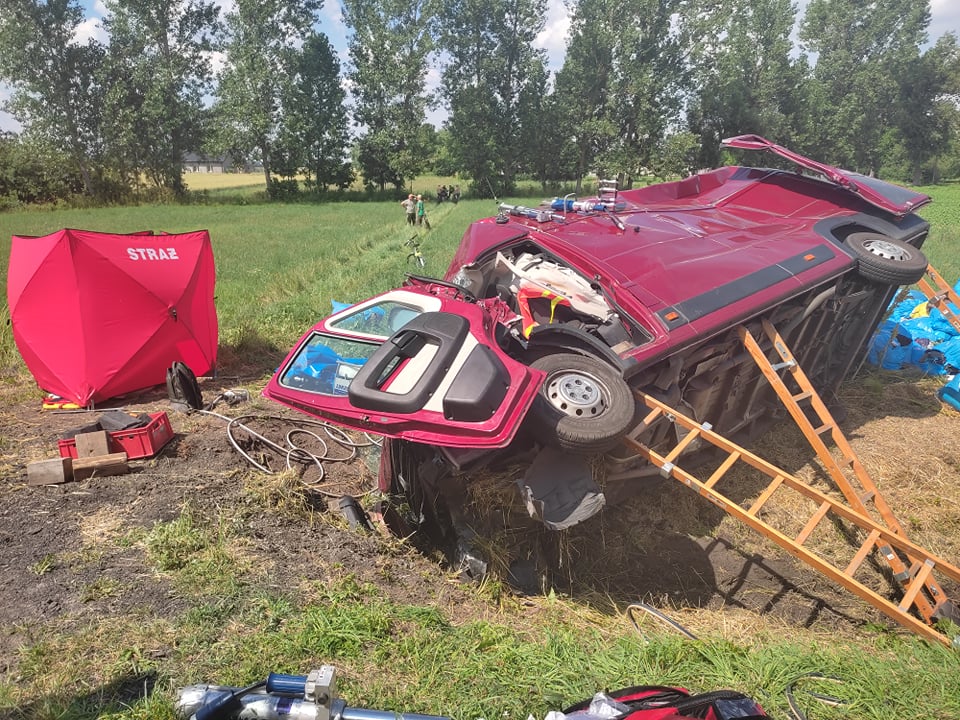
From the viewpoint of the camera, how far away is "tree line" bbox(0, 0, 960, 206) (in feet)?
128

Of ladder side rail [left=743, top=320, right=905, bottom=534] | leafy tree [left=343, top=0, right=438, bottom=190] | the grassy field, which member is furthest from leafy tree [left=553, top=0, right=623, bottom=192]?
the grassy field

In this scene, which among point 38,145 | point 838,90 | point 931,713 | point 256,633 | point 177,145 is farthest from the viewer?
point 838,90

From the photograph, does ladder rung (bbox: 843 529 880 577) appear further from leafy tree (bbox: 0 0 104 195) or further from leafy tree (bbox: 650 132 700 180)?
leafy tree (bbox: 0 0 104 195)

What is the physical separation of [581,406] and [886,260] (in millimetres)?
3820

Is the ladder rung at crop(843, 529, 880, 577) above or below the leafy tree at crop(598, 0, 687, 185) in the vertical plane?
below

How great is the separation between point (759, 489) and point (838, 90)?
57311 mm

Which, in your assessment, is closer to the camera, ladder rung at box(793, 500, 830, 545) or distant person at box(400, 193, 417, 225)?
ladder rung at box(793, 500, 830, 545)

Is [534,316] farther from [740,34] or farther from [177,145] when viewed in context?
[740,34]

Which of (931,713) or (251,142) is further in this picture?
(251,142)

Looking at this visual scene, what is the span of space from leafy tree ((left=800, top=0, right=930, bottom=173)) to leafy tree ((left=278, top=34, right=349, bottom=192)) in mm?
38042

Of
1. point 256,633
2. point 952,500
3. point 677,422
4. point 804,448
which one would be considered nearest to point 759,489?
point 804,448

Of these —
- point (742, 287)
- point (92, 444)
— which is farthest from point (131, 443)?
point (742, 287)

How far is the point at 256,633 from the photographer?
10.9 ft

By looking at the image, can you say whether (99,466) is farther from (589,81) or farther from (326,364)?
(589,81)
